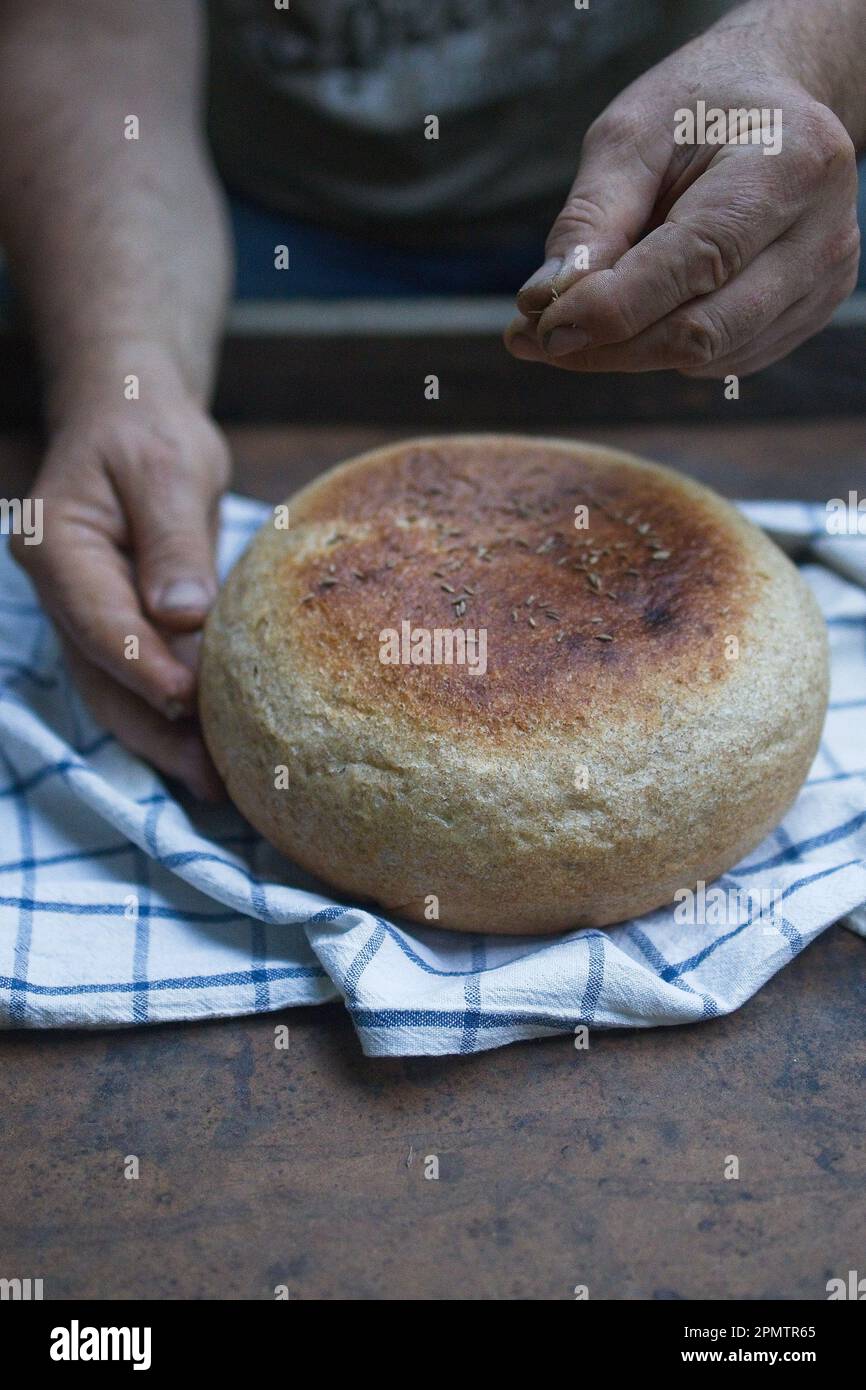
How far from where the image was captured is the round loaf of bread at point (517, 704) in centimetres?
113

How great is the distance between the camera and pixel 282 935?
4.07 feet

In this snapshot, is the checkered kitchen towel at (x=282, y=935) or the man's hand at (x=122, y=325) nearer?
the checkered kitchen towel at (x=282, y=935)

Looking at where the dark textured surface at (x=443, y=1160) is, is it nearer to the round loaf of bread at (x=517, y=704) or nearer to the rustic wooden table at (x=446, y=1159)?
the rustic wooden table at (x=446, y=1159)

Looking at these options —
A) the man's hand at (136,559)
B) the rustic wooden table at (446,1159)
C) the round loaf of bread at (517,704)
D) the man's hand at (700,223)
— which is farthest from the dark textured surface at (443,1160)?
the man's hand at (700,223)

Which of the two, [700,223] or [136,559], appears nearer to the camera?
[700,223]

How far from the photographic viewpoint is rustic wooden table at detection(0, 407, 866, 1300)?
3.26ft

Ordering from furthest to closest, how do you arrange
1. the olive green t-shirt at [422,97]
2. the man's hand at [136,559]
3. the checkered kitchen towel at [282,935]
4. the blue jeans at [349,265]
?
the blue jeans at [349,265]
the olive green t-shirt at [422,97]
the man's hand at [136,559]
the checkered kitchen towel at [282,935]

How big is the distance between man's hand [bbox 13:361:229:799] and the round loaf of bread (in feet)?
0.31

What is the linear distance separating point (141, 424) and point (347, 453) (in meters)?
0.63

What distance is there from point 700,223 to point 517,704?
19.4 inches

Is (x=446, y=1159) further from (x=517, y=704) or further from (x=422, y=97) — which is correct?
(x=422, y=97)

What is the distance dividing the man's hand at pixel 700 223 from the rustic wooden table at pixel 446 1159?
70cm

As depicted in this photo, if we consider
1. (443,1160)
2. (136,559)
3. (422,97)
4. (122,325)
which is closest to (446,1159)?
(443,1160)

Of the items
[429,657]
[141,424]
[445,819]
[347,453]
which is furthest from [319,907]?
[347,453]
